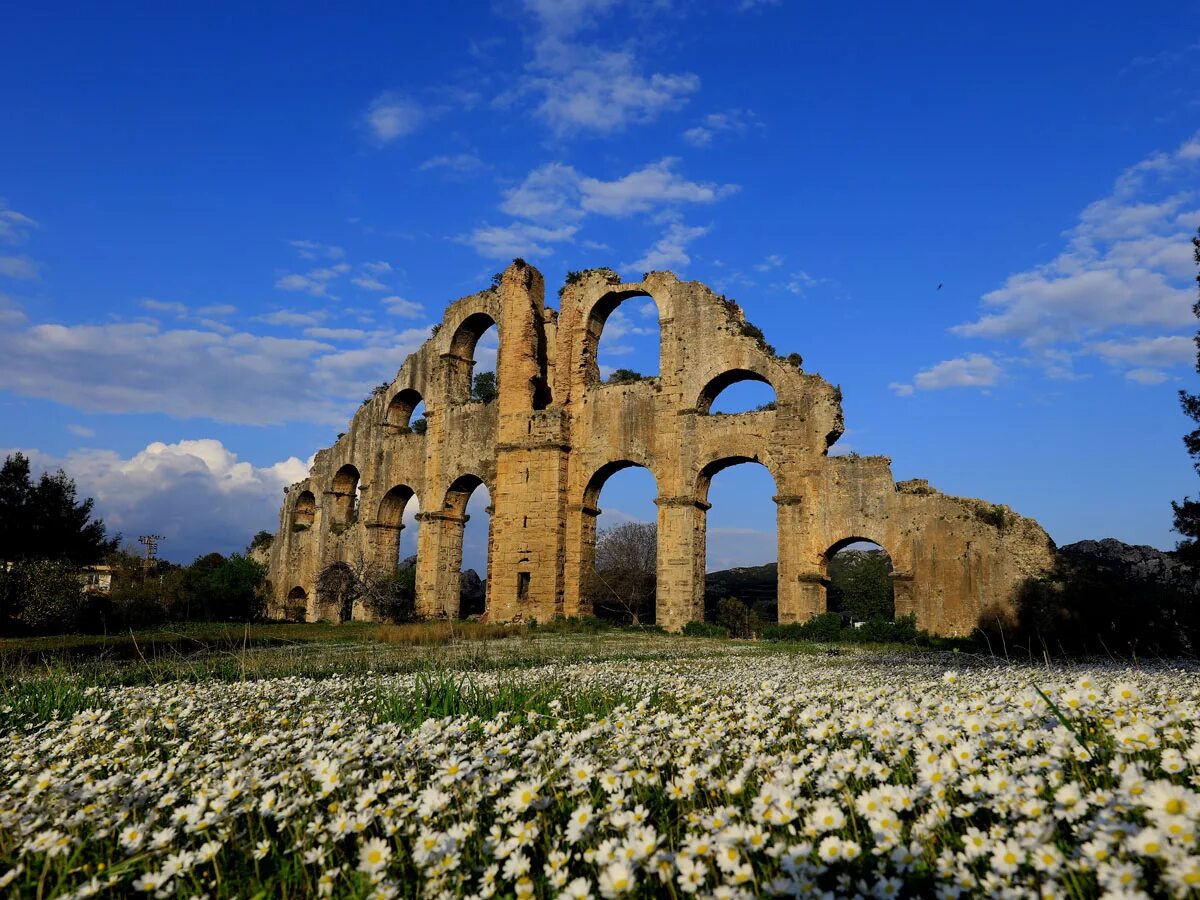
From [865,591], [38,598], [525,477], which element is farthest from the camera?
[865,591]

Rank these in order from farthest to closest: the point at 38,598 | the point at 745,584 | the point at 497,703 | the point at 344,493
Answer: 1. the point at 745,584
2. the point at 344,493
3. the point at 38,598
4. the point at 497,703

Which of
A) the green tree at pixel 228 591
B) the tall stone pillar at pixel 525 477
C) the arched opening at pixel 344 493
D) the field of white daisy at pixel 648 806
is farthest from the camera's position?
the arched opening at pixel 344 493

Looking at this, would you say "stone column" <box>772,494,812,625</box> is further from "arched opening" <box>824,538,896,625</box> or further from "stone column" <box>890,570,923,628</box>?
"arched opening" <box>824,538,896,625</box>

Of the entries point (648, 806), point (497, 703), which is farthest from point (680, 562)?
point (648, 806)

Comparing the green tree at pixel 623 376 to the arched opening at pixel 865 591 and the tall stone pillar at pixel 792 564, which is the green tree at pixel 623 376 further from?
the arched opening at pixel 865 591

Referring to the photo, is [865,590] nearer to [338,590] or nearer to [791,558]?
[791,558]

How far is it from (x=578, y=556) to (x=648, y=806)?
21.0 m

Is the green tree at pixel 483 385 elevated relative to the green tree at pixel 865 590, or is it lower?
elevated

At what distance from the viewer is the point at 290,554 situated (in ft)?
115

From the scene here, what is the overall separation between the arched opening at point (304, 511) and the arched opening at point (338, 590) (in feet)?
20.4

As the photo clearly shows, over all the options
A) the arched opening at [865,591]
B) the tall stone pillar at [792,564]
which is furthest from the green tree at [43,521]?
the arched opening at [865,591]

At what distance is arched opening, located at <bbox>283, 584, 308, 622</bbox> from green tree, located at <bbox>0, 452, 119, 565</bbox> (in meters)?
9.48

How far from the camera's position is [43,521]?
24.7 metres

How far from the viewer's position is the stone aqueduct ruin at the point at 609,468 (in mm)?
19484
